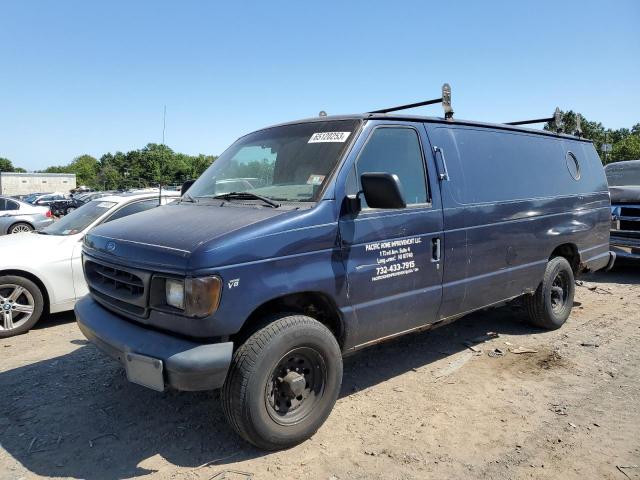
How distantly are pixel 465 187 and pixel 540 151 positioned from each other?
1697mm

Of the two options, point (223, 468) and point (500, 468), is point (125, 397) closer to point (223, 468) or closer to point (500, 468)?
point (223, 468)

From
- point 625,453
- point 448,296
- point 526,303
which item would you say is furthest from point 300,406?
point 526,303

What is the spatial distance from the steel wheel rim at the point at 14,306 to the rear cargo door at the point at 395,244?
165 inches

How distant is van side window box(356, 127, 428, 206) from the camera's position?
358 centimetres

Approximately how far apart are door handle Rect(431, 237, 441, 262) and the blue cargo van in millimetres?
12

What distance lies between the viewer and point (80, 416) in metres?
3.59

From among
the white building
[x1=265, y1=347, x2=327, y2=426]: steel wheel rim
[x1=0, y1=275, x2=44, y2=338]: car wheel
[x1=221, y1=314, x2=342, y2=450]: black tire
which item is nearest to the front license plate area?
[x1=221, y1=314, x2=342, y2=450]: black tire

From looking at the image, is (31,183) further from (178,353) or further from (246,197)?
(178,353)

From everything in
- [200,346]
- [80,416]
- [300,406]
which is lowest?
[80,416]

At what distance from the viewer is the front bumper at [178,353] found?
2.67 meters

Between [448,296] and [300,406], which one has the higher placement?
[448,296]

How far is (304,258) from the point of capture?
122 inches

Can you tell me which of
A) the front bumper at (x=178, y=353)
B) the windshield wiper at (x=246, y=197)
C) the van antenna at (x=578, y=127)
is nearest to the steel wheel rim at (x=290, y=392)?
the front bumper at (x=178, y=353)

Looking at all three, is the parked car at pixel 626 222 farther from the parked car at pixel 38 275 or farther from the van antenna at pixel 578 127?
the parked car at pixel 38 275
